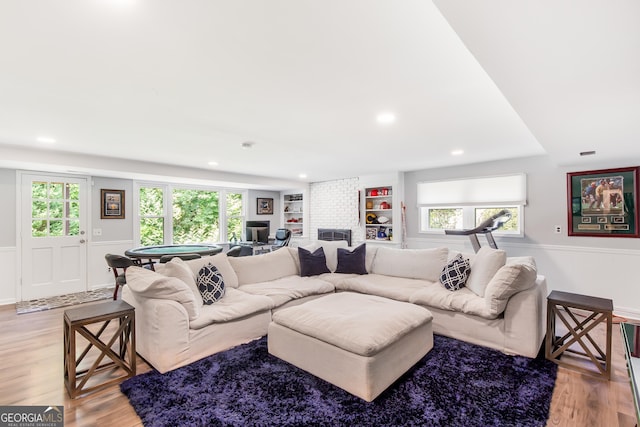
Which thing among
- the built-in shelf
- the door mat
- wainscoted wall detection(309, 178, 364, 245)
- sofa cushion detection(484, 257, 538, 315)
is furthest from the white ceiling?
wainscoted wall detection(309, 178, 364, 245)

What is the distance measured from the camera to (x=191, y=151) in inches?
161

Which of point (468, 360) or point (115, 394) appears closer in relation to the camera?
point (115, 394)

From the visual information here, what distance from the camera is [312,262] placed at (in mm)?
4340

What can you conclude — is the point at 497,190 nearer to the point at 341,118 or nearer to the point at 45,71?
the point at 341,118

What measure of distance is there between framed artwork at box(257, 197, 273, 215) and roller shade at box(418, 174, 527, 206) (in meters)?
4.10

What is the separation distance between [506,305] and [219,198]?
626 cm

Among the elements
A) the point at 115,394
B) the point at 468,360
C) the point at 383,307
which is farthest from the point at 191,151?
the point at 468,360

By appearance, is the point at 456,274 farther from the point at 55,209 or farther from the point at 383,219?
the point at 55,209

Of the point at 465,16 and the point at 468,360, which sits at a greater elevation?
the point at 465,16

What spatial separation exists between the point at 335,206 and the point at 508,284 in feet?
15.9

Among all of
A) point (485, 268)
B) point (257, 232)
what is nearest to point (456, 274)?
point (485, 268)

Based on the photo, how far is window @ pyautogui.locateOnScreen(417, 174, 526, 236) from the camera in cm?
486

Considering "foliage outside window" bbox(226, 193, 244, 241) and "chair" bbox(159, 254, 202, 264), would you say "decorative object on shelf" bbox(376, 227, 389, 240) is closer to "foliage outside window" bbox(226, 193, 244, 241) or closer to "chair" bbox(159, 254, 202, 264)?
"foliage outside window" bbox(226, 193, 244, 241)

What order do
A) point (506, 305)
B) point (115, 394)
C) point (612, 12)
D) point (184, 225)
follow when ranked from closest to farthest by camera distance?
point (612, 12) → point (115, 394) → point (506, 305) → point (184, 225)
